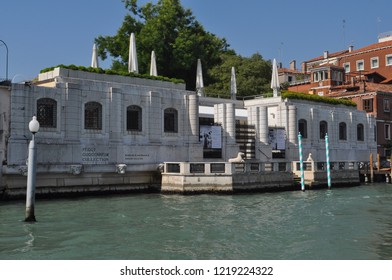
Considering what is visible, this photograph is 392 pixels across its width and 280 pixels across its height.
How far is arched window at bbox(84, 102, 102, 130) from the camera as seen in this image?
26.7 metres

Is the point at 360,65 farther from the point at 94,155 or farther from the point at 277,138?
the point at 94,155

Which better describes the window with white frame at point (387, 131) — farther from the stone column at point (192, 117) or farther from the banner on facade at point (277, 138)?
the stone column at point (192, 117)

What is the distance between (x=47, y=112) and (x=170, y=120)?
27.2ft

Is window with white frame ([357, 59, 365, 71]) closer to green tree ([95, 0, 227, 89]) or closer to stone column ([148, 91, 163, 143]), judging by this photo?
green tree ([95, 0, 227, 89])

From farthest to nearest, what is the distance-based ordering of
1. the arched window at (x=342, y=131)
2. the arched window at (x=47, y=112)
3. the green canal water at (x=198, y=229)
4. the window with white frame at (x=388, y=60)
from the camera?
1. the window with white frame at (x=388, y=60)
2. the arched window at (x=342, y=131)
3. the arched window at (x=47, y=112)
4. the green canal water at (x=198, y=229)

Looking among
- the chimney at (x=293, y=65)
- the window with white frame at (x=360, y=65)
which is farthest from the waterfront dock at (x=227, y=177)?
the chimney at (x=293, y=65)

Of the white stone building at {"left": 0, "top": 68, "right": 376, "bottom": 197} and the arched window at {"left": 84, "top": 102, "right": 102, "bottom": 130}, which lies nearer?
the white stone building at {"left": 0, "top": 68, "right": 376, "bottom": 197}

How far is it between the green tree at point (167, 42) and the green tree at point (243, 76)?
270 cm

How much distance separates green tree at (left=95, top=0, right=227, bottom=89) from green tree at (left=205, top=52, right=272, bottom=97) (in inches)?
106

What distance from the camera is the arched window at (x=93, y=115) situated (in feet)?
87.6

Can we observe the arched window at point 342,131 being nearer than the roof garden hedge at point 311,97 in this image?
No

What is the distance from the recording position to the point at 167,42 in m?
50.9

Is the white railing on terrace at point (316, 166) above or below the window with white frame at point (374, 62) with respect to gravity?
below

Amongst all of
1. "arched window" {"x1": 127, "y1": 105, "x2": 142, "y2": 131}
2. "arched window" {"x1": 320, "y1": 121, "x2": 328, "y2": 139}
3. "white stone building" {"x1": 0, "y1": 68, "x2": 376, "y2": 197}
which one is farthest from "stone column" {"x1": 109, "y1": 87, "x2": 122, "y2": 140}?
"arched window" {"x1": 320, "y1": 121, "x2": 328, "y2": 139}
